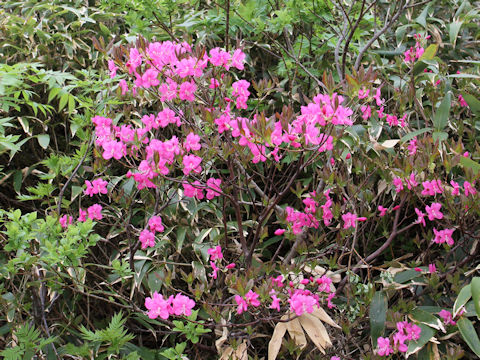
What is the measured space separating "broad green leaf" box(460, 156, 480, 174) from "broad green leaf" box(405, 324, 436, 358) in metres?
0.46

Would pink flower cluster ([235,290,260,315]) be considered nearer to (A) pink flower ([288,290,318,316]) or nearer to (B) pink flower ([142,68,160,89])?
(A) pink flower ([288,290,318,316])

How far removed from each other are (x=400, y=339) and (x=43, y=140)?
4.47 feet

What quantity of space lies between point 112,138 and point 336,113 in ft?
2.00

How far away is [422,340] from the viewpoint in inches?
53.6

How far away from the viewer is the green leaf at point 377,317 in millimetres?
1383

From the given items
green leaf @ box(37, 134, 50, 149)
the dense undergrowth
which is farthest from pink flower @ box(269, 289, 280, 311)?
green leaf @ box(37, 134, 50, 149)

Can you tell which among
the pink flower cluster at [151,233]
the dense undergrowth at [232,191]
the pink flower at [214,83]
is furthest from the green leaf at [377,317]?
the pink flower at [214,83]

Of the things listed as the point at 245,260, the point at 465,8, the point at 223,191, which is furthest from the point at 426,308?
the point at 465,8

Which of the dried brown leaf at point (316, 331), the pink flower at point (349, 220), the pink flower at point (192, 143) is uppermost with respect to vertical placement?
the pink flower at point (192, 143)

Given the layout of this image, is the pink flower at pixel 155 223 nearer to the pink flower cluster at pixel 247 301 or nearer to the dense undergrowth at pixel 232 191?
the dense undergrowth at pixel 232 191

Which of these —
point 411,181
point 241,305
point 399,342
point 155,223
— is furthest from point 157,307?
point 411,181

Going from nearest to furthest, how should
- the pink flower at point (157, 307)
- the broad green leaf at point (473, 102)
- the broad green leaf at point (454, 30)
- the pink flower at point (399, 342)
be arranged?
1. the pink flower at point (157, 307)
2. the pink flower at point (399, 342)
3. the broad green leaf at point (473, 102)
4. the broad green leaf at point (454, 30)

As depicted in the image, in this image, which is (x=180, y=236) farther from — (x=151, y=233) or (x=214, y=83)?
(x=214, y=83)

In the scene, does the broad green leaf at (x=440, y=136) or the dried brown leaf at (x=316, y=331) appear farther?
the broad green leaf at (x=440, y=136)
